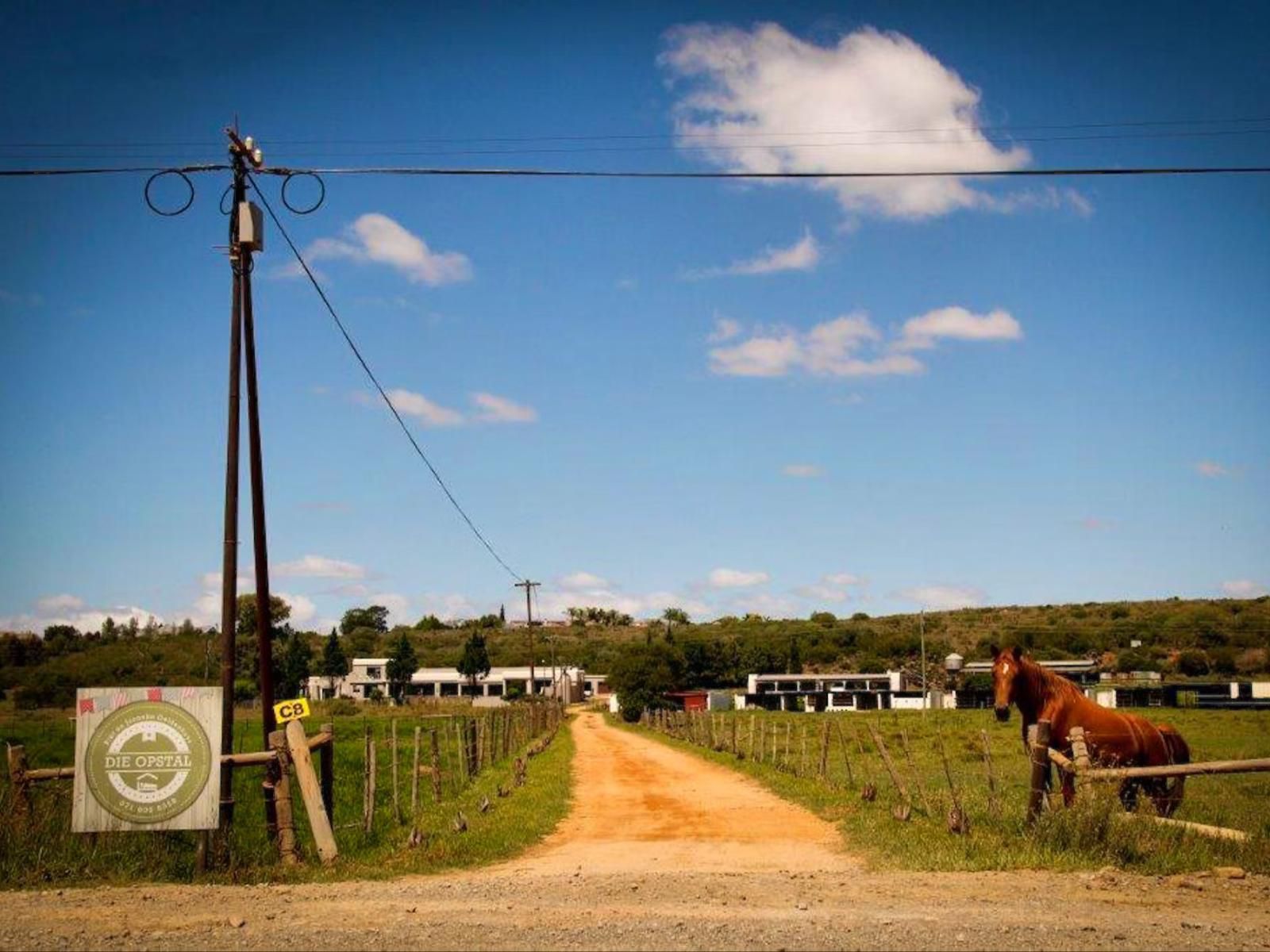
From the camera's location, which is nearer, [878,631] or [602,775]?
[602,775]

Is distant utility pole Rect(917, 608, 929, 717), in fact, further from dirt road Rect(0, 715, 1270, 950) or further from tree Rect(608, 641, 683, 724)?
dirt road Rect(0, 715, 1270, 950)

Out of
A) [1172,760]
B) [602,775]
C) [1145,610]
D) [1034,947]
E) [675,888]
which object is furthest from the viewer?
[1145,610]

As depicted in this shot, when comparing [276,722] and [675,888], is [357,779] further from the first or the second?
[675,888]

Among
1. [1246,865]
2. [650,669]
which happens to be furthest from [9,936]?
[650,669]

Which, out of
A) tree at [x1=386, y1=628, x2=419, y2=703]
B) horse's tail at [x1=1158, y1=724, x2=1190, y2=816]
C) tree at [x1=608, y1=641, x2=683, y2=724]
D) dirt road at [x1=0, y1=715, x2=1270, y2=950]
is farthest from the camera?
tree at [x1=386, y1=628, x2=419, y2=703]

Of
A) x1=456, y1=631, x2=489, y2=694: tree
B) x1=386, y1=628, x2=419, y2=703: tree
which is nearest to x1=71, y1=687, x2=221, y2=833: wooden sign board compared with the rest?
x1=386, y1=628, x2=419, y2=703: tree

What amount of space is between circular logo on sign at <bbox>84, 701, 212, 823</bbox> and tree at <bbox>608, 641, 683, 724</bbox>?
68.1 metres

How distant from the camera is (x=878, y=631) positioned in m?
157

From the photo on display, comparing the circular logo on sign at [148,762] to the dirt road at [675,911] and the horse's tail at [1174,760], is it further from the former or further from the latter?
the horse's tail at [1174,760]

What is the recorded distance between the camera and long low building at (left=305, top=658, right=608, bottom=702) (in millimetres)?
127750

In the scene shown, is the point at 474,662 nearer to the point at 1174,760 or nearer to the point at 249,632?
the point at 249,632

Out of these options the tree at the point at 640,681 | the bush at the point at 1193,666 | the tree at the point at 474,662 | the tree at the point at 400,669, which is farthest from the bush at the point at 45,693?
the bush at the point at 1193,666

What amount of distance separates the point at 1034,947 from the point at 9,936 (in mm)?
7987

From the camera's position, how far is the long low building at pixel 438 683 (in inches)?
5030
